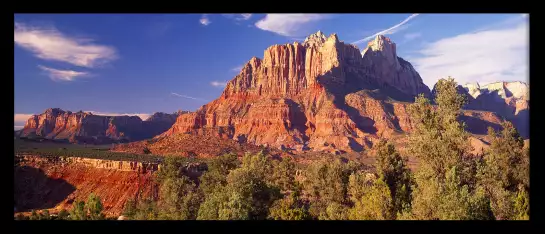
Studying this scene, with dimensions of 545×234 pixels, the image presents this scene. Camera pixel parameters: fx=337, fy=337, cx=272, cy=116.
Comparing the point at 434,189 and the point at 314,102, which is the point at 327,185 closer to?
the point at 434,189

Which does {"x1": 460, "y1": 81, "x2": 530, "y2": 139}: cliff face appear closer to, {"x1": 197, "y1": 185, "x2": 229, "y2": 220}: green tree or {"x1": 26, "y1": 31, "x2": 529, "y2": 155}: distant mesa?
{"x1": 26, "y1": 31, "x2": 529, "y2": 155}: distant mesa

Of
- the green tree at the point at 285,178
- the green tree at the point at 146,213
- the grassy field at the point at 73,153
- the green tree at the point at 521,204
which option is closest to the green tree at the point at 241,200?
the green tree at the point at 146,213

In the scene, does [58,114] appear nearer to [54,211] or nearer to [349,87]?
[54,211]

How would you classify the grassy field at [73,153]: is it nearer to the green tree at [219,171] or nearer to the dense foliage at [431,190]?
the green tree at [219,171]

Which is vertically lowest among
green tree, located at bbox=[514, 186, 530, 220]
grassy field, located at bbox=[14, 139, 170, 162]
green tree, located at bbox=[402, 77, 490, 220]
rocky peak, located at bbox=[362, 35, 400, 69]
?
grassy field, located at bbox=[14, 139, 170, 162]

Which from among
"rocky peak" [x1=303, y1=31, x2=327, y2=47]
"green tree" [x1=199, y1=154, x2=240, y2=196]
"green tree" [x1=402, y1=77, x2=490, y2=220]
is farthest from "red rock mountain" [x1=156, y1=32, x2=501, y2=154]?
"green tree" [x1=402, y1=77, x2=490, y2=220]

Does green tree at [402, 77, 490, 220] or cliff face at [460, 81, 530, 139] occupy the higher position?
cliff face at [460, 81, 530, 139]
